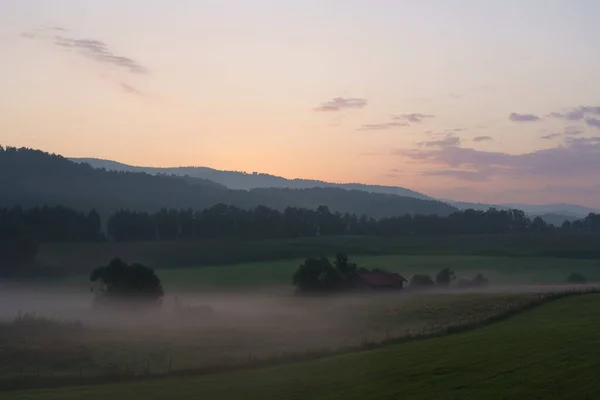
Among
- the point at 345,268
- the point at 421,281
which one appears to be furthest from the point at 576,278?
the point at 345,268

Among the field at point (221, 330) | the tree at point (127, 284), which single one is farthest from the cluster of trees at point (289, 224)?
the tree at point (127, 284)

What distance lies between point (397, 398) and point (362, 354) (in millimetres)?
11170

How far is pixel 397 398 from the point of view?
2736 cm

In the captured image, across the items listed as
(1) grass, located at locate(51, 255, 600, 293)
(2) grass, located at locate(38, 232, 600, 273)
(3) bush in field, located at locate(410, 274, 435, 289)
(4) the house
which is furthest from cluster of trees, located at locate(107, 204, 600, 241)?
(4) the house

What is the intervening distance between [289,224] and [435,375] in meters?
128

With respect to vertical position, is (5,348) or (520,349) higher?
(520,349)

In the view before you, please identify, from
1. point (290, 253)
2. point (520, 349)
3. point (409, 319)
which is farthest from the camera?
point (290, 253)

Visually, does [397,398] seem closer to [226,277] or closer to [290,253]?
[226,277]

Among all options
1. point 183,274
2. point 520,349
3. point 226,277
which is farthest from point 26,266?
point 520,349

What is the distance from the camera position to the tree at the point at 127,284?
248 feet

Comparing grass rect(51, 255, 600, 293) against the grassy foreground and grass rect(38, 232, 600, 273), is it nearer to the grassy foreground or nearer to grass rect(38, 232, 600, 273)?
grass rect(38, 232, 600, 273)

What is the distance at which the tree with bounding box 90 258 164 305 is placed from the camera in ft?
248

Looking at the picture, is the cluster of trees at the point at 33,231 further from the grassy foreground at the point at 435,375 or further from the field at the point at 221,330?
→ the grassy foreground at the point at 435,375

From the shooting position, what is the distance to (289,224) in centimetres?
15788
